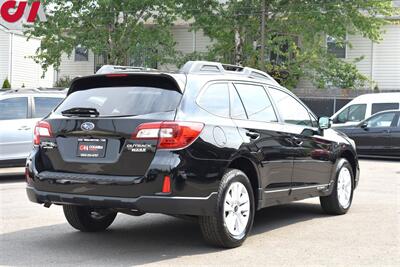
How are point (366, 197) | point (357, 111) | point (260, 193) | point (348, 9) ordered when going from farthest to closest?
point (348, 9)
point (357, 111)
point (366, 197)
point (260, 193)

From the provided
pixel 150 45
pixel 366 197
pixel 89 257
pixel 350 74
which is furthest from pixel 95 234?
pixel 350 74

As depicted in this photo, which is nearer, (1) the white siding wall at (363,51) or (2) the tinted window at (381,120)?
(2) the tinted window at (381,120)

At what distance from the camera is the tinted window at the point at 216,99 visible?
6445 mm

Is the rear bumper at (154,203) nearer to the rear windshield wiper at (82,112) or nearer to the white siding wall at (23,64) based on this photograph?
the rear windshield wiper at (82,112)

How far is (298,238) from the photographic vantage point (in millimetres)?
7090

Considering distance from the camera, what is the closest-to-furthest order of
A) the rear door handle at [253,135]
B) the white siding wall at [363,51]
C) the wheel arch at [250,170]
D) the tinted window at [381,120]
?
the wheel arch at [250,170] → the rear door handle at [253,135] → the tinted window at [381,120] → the white siding wall at [363,51]

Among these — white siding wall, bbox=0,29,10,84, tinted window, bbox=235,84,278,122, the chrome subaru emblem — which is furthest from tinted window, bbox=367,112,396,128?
white siding wall, bbox=0,29,10,84

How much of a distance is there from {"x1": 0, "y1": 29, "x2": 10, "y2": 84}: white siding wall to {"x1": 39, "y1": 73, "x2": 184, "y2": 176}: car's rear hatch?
107 ft

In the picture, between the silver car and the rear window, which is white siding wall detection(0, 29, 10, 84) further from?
the rear window

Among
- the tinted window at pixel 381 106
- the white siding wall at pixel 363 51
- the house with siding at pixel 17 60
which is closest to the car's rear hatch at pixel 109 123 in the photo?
the tinted window at pixel 381 106

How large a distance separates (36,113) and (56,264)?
283 inches

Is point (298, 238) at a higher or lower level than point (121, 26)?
lower

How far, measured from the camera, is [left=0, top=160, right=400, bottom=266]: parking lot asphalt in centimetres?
605

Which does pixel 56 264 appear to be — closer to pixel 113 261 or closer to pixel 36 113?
pixel 113 261
